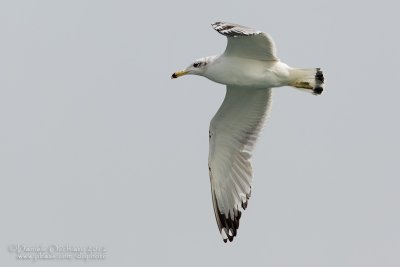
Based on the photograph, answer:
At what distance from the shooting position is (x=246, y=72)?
1502 cm

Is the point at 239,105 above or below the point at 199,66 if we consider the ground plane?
below

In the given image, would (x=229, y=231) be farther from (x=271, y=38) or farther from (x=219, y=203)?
(x=271, y=38)

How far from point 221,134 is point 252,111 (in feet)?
2.12

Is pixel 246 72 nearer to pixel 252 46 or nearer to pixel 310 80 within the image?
pixel 252 46

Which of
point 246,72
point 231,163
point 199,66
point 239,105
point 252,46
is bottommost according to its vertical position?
point 231,163

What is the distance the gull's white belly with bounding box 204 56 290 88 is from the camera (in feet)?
49.2

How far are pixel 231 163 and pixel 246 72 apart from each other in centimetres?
220

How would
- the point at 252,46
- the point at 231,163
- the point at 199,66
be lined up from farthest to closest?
the point at 231,163
the point at 199,66
the point at 252,46

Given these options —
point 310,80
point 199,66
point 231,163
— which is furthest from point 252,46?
point 231,163

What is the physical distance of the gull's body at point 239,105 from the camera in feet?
49.2

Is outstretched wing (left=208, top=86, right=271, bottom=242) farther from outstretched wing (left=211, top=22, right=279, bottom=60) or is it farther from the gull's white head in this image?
outstretched wing (left=211, top=22, right=279, bottom=60)

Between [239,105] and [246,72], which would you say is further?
[239,105]

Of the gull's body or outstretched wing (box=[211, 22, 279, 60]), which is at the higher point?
outstretched wing (box=[211, 22, 279, 60])

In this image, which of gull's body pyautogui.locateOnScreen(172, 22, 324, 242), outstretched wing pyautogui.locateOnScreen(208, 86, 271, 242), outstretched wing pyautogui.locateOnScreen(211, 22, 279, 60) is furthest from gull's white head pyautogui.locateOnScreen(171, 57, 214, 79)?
outstretched wing pyautogui.locateOnScreen(208, 86, 271, 242)
